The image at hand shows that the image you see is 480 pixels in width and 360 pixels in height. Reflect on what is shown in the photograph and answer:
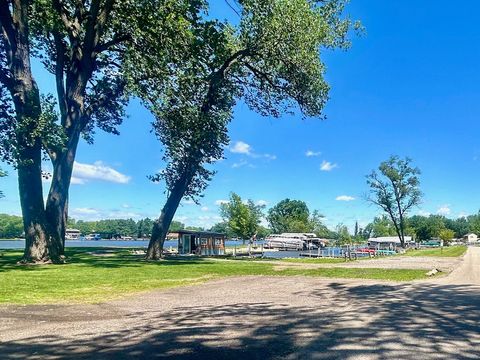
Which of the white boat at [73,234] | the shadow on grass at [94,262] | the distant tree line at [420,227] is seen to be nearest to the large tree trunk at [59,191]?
the shadow on grass at [94,262]

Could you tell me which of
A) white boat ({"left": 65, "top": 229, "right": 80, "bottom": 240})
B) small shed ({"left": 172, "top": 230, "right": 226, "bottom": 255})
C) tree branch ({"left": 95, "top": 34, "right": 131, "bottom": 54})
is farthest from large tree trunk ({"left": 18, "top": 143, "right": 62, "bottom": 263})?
white boat ({"left": 65, "top": 229, "right": 80, "bottom": 240})

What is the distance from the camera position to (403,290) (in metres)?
11.5

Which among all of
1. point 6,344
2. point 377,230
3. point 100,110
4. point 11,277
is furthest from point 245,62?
point 377,230

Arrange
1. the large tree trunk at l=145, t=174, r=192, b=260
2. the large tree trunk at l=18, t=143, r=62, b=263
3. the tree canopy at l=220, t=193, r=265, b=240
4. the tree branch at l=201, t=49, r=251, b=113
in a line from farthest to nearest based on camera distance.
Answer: the tree canopy at l=220, t=193, r=265, b=240
the large tree trunk at l=145, t=174, r=192, b=260
the tree branch at l=201, t=49, r=251, b=113
the large tree trunk at l=18, t=143, r=62, b=263

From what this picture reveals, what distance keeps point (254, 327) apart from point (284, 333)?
60 centimetres

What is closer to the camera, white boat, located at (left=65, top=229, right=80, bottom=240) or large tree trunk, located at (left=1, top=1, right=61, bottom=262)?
large tree trunk, located at (left=1, top=1, right=61, bottom=262)

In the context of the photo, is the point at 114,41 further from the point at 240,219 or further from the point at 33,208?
the point at 240,219

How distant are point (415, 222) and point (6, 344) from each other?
153052 millimetres

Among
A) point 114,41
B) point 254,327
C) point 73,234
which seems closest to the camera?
point 254,327

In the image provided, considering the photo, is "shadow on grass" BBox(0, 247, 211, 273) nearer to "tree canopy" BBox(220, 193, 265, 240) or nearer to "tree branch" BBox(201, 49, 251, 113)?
"tree branch" BBox(201, 49, 251, 113)

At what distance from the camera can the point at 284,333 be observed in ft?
20.8

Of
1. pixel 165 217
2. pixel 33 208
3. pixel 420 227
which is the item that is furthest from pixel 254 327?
pixel 420 227

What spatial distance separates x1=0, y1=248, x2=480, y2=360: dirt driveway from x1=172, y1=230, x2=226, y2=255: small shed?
3033cm

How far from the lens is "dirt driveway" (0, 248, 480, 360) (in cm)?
533
